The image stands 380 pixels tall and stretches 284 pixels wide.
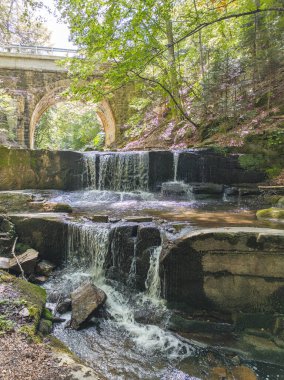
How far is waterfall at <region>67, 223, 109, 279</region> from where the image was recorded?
4.37 m

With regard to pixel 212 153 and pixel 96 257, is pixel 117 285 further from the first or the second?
pixel 212 153

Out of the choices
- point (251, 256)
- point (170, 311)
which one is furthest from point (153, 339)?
point (251, 256)

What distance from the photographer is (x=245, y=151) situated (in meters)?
7.71

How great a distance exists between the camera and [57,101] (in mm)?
15641

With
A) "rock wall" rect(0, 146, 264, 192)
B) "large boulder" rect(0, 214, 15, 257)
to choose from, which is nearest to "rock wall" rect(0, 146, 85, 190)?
"rock wall" rect(0, 146, 264, 192)

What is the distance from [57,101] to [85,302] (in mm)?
14331

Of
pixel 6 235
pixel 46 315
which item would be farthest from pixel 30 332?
pixel 6 235

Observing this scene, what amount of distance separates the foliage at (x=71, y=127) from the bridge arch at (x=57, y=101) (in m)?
2.92

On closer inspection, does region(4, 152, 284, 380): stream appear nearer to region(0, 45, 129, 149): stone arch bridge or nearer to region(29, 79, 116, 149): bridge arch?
region(0, 45, 129, 149): stone arch bridge

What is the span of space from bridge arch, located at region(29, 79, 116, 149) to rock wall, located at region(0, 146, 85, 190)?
569cm

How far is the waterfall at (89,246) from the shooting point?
437cm

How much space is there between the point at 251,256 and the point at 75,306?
2.28m

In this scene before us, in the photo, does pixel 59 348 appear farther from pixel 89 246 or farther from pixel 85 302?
pixel 89 246

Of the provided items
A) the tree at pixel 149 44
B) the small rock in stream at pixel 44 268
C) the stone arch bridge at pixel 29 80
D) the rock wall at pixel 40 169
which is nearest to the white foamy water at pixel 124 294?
the small rock in stream at pixel 44 268
